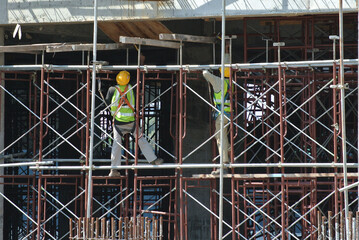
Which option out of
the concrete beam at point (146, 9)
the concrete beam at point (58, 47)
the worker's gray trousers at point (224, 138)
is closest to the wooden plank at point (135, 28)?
the concrete beam at point (146, 9)

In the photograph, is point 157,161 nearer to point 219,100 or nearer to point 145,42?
point 219,100

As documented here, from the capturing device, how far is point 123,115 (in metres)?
19.1

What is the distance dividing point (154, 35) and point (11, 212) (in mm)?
6765

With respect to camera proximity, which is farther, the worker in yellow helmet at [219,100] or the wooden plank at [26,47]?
the wooden plank at [26,47]

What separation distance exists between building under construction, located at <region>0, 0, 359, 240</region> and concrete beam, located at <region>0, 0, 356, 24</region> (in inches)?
0.8

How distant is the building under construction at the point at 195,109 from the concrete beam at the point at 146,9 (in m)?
0.02

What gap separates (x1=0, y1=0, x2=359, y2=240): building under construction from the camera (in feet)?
59.1

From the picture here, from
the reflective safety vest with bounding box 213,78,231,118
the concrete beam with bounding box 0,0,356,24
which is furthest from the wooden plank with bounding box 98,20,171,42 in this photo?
the reflective safety vest with bounding box 213,78,231,118

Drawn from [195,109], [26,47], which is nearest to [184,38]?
[195,109]

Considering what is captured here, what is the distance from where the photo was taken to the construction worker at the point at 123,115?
19.1m

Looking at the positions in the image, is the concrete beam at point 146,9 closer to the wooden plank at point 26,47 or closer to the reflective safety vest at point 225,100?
the wooden plank at point 26,47

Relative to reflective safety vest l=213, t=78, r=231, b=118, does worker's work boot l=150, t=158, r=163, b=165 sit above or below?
below

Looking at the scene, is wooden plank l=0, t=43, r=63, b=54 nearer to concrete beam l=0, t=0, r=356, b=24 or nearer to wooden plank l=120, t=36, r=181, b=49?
concrete beam l=0, t=0, r=356, b=24

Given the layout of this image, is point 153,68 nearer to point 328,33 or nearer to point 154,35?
point 154,35
